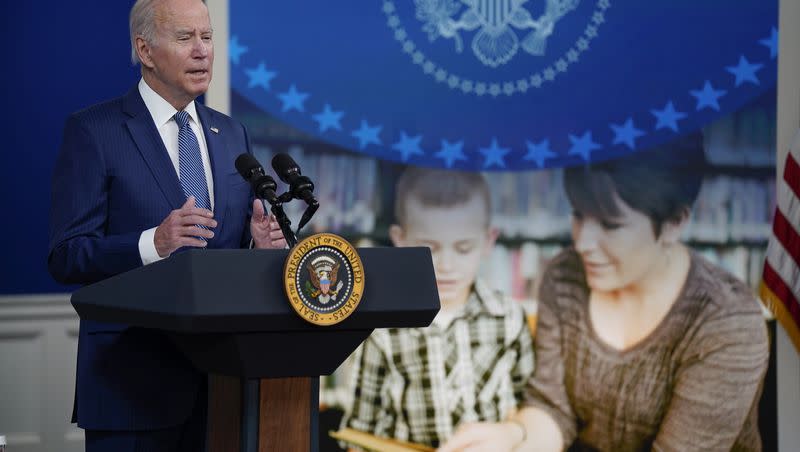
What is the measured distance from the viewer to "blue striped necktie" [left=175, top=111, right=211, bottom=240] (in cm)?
187

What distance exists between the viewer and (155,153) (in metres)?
1.85

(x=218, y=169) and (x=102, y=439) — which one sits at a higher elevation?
(x=218, y=169)

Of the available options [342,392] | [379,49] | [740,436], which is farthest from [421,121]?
[740,436]

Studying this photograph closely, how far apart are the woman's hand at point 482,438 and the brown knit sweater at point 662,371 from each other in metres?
0.17

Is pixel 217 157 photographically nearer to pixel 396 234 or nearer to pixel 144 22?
pixel 144 22

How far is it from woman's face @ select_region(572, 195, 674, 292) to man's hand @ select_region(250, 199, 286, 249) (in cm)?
217

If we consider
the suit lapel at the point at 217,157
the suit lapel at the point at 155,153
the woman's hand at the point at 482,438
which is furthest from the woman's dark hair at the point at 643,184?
the suit lapel at the point at 155,153

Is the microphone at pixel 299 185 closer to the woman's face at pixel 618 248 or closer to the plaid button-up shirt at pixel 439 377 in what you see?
the plaid button-up shirt at pixel 439 377

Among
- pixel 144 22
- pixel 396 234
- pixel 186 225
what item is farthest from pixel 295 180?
pixel 396 234

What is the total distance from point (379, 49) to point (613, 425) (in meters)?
1.67

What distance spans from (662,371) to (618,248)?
0.49 m

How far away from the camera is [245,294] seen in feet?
4.86

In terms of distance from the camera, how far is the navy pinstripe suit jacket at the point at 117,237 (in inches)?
69.3

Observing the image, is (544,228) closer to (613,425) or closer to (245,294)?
(613,425)
